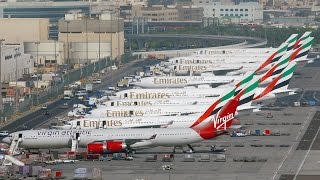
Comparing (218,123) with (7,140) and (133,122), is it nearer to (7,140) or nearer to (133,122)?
(133,122)

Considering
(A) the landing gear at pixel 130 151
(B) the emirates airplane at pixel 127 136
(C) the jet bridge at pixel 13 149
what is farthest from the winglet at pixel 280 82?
(C) the jet bridge at pixel 13 149

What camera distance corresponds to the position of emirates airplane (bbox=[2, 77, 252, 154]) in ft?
404

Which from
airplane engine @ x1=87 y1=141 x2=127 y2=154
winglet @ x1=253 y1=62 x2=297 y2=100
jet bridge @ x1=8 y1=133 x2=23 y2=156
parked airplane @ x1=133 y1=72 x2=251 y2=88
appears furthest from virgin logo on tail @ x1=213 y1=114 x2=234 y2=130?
parked airplane @ x1=133 y1=72 x2=251 y2=88

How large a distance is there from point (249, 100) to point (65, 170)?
32517mm

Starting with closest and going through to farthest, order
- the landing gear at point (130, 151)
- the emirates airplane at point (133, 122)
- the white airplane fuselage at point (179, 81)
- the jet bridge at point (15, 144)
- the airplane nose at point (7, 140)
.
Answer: the jet bridge at point (15, 144) < the landing gear at point (130, 151) < the airplane nose at point (7, 140) < the emirates airplane at point (133, 122) < the white airplane fuselage at point (179, 81)

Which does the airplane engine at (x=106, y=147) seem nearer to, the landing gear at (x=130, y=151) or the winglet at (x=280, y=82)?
the landing gear at (x=130, y=151)

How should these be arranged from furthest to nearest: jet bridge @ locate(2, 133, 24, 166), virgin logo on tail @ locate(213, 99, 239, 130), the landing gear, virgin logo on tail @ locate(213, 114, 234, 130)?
1. the landing gear
2. virgin logo on tail @ locate(213, 99, 239, 130)
3. virgin logo on tail @ locate(213, 114, 234, 130)
4. jet bridge @ locate(2, 133, 24, 166)

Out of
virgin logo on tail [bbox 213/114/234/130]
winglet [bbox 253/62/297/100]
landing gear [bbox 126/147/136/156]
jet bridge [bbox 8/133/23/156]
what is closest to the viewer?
jet bridge [bbox 8/133/23/156]

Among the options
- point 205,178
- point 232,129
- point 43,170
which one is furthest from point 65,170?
point 232,129

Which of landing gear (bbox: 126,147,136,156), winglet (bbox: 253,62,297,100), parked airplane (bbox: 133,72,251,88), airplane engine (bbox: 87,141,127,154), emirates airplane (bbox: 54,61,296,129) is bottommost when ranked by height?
parked airplane (bbox: 133,72,251,88)

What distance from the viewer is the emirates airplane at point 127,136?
12306cm

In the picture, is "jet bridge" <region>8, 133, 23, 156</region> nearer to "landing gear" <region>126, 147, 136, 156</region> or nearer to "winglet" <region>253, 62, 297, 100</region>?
"landing gear" <region>126, 147, 136, 156</region>

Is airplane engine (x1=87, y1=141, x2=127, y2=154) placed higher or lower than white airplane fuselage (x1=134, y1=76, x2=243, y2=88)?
higher

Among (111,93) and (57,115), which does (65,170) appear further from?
(111,93)
